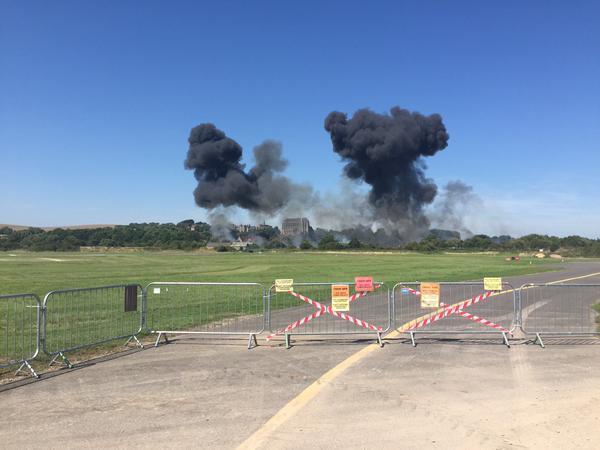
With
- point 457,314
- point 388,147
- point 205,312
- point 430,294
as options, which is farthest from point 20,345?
point 388,147

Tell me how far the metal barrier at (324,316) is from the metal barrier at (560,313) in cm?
270

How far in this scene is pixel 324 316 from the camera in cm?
1138

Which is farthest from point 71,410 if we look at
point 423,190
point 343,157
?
point 423,190

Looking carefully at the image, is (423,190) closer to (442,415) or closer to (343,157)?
(343,157)

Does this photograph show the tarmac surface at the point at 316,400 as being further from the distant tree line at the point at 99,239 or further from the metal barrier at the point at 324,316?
the distant tree line at the point at 99,239

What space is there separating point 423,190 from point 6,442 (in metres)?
101

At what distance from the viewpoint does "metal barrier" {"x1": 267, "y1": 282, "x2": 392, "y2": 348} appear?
859 centimetres

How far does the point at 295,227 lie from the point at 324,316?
121 m

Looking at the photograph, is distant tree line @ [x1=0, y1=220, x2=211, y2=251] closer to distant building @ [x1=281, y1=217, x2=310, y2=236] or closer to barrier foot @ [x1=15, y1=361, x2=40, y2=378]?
distant building @ [x1=281, y1=217, x2=310, y2=236]

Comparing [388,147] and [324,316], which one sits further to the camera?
[388,147]

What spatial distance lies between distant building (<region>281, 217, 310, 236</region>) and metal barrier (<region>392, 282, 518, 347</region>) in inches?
4507

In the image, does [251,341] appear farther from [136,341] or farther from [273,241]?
[273,241]

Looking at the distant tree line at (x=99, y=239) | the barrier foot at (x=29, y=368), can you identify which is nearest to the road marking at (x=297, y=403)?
the barrier foot at (x=29, y=368)

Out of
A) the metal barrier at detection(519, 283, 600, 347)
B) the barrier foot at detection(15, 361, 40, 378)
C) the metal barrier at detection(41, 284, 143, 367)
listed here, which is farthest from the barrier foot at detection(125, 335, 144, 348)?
the metal barrier at detection(519, 283, 600, 347)
